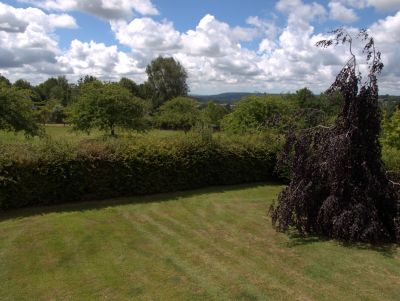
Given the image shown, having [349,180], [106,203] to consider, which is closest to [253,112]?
[106,203]

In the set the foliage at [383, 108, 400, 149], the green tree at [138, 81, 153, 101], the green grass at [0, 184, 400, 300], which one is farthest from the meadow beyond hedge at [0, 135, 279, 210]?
the green tree at [138, 81, 153, 101]

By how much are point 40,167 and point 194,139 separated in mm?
5227

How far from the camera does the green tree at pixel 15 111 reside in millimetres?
15305

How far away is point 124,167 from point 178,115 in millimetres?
29671

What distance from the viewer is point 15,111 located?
51.1 ft

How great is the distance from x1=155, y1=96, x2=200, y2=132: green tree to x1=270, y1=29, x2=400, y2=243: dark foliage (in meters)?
31.7

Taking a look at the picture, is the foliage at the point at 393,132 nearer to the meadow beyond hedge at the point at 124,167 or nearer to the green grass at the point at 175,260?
the meadow beyond hedge at the point at 124,167

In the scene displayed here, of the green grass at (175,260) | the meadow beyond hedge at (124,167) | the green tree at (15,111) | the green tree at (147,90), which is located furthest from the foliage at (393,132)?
the green tree at (147,90)

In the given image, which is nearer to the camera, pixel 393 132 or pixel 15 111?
pixel 15 111

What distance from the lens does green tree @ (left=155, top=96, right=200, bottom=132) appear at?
41.5 meters

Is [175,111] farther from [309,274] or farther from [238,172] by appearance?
[309,274]

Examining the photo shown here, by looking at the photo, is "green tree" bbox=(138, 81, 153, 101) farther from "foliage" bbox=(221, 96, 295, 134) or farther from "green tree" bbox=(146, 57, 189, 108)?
"foliage" bbox=(221, 96, 295, 134)

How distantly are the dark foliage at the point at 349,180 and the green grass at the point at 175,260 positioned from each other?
18.5 inches

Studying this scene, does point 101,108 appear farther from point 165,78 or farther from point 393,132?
point 165,78
